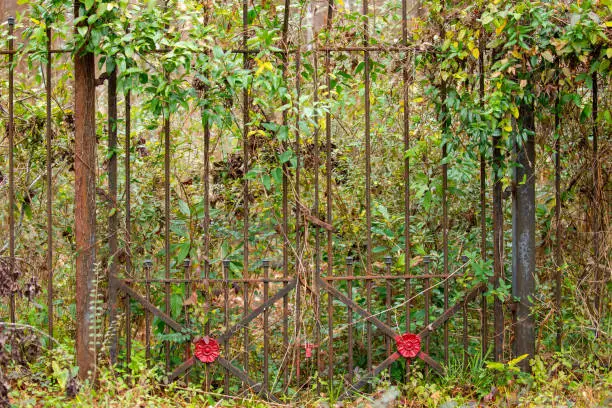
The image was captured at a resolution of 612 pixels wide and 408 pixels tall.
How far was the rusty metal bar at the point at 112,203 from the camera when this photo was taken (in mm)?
4258

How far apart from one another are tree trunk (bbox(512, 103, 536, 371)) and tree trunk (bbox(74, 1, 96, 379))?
2.84 metres

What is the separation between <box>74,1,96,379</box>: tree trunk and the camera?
14.0 feet

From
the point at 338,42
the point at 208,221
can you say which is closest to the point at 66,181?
the point at 208,221

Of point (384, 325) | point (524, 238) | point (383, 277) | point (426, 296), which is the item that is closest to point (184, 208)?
point (383, 277)

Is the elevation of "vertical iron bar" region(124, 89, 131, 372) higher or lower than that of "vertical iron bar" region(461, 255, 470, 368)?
higher

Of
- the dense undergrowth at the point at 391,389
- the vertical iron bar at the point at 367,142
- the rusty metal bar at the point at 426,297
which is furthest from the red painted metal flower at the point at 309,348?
the rusty metal bar at the point at 426,297

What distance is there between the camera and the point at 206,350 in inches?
171

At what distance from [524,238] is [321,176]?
1544 millimetres

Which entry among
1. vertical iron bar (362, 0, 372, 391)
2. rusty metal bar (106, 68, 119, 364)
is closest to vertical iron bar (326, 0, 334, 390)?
vertical iron bar (362, 0, 372, 391)

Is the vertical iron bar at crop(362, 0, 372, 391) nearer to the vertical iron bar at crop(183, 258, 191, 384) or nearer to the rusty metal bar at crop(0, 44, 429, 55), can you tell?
the rusty metal bar at crop(0, 44, 429, 55)

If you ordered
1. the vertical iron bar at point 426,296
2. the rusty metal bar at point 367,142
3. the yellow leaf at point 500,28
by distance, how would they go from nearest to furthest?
1. the yellow leaf at point 500,28
2. the rusty metal bar at point 367,142
3. the vertical iron bar at point 426,296

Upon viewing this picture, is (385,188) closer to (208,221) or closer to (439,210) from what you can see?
(439,210)

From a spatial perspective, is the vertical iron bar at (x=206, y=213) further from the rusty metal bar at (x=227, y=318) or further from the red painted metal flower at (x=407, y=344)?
the red painted metal flower at (x=407, y=344)

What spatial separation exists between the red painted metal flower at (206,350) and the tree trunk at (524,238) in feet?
6.76
